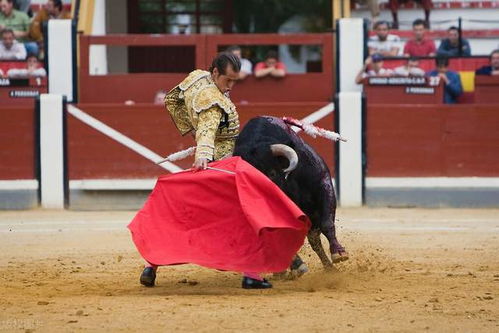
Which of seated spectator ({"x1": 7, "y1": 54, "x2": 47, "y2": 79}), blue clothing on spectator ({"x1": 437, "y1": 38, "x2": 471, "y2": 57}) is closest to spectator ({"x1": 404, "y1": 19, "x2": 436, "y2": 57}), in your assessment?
blue clothing on spectator ({"x1": 437, "y1": 38, "x2": 471, "y2": 57})

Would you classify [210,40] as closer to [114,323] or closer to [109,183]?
[109,183]

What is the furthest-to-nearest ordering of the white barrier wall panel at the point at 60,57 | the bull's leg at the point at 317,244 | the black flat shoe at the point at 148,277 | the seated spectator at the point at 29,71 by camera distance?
the white barrier wall panel at the point at 60,57, the seated spectator at the point at 29,71, the bull's leg at the point at 317,244, the black flat shoe at the point at 148,277

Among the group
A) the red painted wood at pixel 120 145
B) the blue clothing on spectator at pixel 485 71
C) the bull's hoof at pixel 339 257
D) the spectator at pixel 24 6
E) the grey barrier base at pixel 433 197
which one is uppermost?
the spectator at pixel 24 6

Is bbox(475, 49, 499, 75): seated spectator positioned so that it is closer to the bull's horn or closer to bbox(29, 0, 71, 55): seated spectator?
bbox(29, 0, 71, 55): seated spectator

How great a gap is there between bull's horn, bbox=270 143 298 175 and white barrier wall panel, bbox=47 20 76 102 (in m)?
5.83

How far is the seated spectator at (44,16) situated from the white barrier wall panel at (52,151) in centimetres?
136

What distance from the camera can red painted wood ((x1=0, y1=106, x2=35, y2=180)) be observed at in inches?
426

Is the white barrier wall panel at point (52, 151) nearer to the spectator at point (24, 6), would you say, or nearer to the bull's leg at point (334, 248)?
the spectator at point (24, 6)

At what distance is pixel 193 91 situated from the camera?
5.72 m

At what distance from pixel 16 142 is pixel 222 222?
5555mm

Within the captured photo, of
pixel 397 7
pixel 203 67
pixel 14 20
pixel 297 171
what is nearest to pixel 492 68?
pixel 397 7

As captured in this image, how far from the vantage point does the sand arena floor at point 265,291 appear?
4684mm

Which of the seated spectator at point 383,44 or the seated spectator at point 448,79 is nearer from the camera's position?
the seated spectator at point 448,79

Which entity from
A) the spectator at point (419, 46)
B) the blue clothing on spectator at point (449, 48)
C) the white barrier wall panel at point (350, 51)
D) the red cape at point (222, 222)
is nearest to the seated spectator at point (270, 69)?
the white barrier wall panel at point (350, 51)
